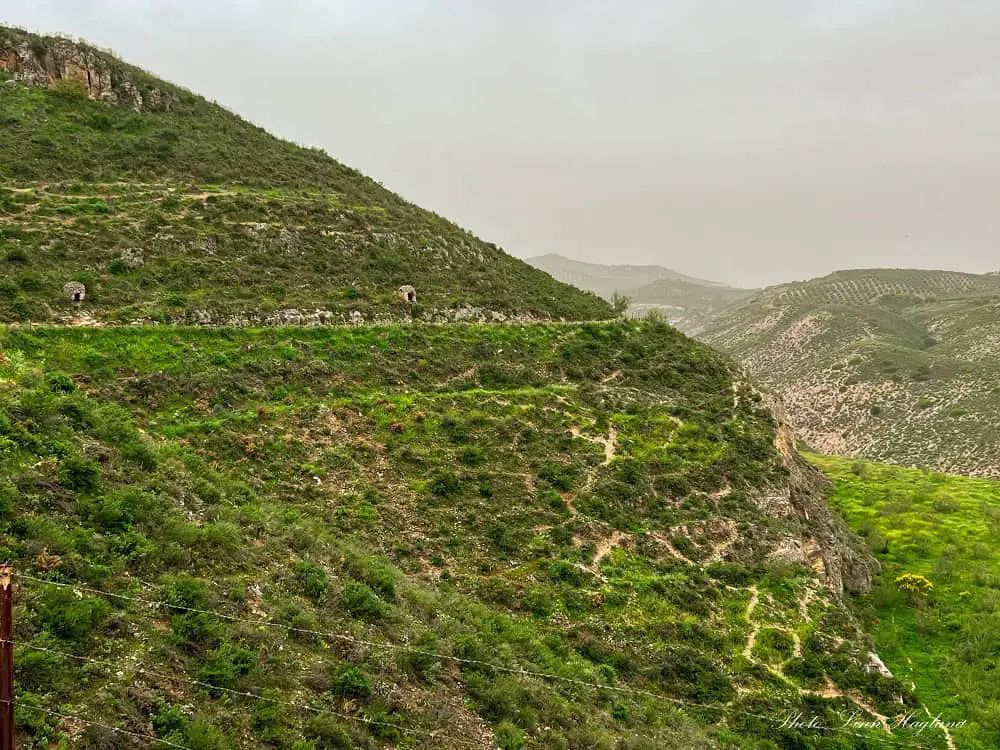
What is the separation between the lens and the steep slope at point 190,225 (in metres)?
33.4

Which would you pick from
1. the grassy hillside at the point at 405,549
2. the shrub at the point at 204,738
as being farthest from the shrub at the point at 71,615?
the shrub at the point at 204,738

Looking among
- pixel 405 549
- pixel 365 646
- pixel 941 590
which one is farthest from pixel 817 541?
pixel 365 646

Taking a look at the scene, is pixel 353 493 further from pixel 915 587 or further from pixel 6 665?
pixel 915 587

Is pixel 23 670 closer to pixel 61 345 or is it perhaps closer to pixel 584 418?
pixel 61 345

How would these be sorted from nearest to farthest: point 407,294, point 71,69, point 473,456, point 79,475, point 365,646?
1. point 365,646
2. point 79,475
3. point 473,456
4. point 407,294
5. point 71,69

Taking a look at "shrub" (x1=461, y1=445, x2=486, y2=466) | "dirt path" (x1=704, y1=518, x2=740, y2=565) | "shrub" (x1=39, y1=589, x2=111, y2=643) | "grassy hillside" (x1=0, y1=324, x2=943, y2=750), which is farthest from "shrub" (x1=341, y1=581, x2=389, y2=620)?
"dirt path" (x1=704, y1=518, x2=740, y2=565)

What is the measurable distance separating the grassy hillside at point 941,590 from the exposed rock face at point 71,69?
228ft

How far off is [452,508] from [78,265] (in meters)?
27.0

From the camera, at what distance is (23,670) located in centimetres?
852

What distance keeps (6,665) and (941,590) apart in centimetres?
4169

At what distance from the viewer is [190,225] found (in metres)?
40.2

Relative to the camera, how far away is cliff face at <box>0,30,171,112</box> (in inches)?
1919

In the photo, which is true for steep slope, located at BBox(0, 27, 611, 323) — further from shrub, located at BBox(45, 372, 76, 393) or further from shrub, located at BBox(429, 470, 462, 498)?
Result: shrub, located at BBox(429, 470, 462, 498)

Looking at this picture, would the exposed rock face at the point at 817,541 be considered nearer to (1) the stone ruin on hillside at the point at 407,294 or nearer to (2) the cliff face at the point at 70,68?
(1) the stone ruin on hillside at the point at 407,294
